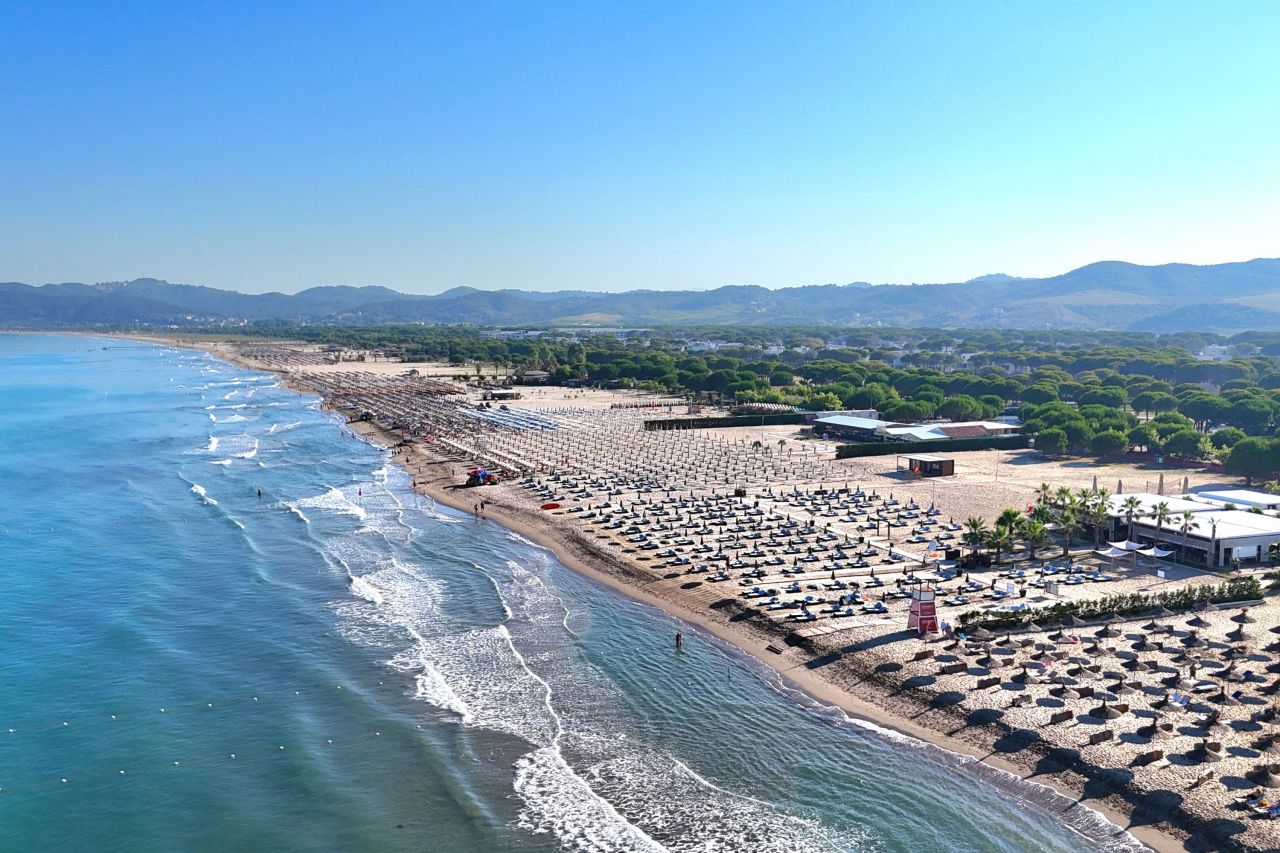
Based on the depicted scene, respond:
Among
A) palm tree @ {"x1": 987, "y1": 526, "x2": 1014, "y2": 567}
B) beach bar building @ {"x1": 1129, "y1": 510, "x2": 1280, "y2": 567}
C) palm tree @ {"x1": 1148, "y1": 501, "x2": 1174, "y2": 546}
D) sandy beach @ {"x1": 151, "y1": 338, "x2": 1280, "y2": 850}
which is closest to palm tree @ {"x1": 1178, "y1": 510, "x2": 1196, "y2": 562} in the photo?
beach bar building @ {"x1": 1129, "y1": 510, "x2": 1280, "y2": 567}

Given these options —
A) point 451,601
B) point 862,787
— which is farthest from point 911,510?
point 862,787

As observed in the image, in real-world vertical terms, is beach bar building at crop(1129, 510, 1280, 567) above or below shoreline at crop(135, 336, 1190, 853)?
above

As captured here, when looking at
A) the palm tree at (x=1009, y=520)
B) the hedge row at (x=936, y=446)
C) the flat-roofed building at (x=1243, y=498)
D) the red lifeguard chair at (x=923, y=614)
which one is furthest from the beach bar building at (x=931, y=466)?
the red lifeguard chair at (x=923, y=614)

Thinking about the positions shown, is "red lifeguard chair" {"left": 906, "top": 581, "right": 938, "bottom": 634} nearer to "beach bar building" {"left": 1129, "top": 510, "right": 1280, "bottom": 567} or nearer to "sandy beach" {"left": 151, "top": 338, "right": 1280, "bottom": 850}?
"sandy beach" {"left": 151, "top": 338, "right": 1280, "bottom": 850}

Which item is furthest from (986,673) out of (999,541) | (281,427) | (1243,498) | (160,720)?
(281,427)

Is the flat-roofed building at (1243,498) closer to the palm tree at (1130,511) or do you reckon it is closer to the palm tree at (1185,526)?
the palm tree at (1130,511)

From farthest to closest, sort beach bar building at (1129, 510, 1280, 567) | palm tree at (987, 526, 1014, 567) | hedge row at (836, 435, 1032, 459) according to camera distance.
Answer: hedge row at (836, 435, 1032, 459)
palm tree at (987, 526, 1014, 567)
beach bar building at (1129, 510, 1280, 567)

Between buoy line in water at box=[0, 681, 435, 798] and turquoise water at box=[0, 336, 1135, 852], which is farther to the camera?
buoy line in water at box=[0, 681, 435, 798]
